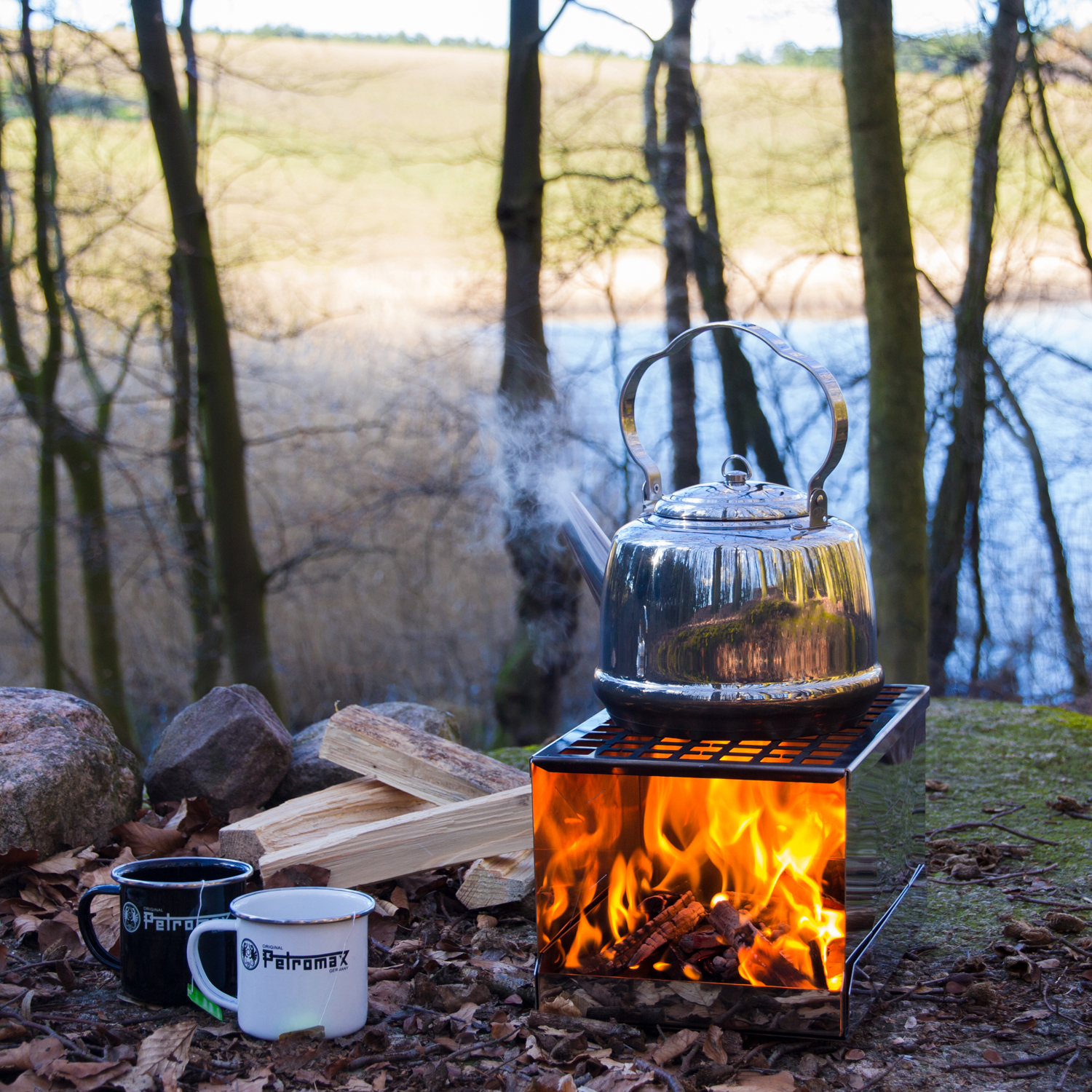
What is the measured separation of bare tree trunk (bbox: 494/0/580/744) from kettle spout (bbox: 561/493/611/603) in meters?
4.00

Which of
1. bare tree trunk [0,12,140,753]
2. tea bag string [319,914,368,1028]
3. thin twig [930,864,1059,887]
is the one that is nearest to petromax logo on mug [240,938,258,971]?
tea bag string [319,914,368,1028]

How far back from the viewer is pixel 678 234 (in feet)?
23.5

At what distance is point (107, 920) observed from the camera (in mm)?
2428

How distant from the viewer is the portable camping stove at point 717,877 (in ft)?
6.11

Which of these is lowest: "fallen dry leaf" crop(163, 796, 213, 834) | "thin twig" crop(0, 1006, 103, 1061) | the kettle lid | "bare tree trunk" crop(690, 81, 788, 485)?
"thin twig" crop(0, 1006, 103, 1061)

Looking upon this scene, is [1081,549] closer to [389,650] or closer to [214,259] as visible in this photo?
[389,650]

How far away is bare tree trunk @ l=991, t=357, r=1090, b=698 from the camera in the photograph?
740 centimetres

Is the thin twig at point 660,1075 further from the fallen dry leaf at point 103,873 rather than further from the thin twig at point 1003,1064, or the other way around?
the fallen dry leaf at point 103,873

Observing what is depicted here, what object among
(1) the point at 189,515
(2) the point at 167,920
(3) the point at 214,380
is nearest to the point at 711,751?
(2) the point at 167,920

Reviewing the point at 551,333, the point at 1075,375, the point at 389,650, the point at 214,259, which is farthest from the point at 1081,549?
the point at 214,259

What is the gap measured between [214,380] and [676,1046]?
5810mm

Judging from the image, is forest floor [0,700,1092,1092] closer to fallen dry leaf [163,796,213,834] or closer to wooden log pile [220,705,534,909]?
wooden log pile [220,705,534,909]

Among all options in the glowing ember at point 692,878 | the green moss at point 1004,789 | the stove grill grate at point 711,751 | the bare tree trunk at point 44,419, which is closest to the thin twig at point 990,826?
the green moss at point 1004,789

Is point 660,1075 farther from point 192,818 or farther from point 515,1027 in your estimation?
point 192,818
